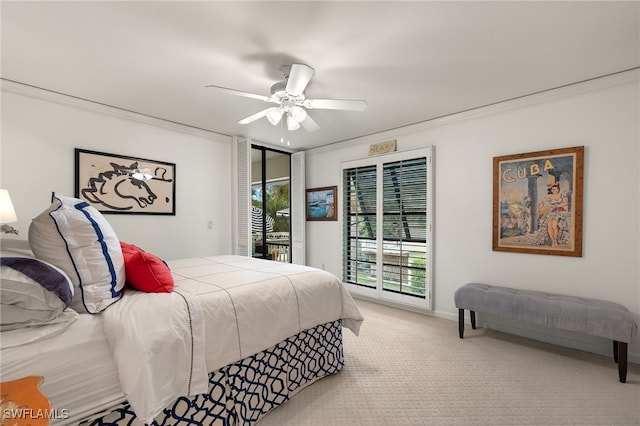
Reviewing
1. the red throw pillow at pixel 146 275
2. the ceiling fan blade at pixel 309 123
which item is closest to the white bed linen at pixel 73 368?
the red throw pillow at pixel 146 275

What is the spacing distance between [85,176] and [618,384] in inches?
200

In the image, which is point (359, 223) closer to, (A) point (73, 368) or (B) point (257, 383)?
(B) point (257, 383)

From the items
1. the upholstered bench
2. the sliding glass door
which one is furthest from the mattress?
the sliding glass door

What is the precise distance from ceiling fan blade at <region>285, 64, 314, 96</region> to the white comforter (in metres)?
1.41

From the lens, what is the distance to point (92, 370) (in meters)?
1.20

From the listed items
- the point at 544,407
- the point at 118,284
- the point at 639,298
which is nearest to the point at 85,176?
the point at 118,284

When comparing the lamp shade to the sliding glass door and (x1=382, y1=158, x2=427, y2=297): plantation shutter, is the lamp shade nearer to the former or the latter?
the sliding glass door

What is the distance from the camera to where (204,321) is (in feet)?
4.99

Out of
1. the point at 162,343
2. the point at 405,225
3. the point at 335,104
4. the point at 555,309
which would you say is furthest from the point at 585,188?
the point at 162,343

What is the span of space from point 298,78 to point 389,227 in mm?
2609

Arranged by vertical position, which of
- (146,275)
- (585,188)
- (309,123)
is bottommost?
(146,275)

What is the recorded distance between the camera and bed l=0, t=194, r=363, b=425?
3.78 feet

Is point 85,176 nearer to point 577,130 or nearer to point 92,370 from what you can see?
point 92,370

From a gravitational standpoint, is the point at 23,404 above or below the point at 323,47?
below
